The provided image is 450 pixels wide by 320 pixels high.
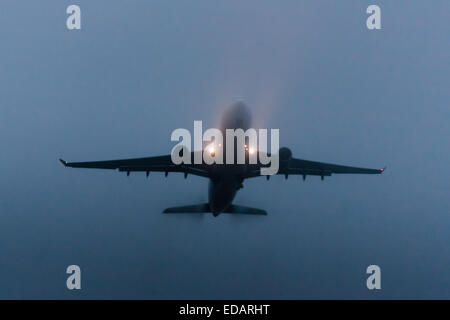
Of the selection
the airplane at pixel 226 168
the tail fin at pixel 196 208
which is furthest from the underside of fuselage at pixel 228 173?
the tail fin at pixel 196 208

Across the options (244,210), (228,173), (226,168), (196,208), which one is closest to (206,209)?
(196,208)

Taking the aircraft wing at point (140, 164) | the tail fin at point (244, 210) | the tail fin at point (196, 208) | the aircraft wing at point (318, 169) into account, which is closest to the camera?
the aircraft wing at point (140, 164)


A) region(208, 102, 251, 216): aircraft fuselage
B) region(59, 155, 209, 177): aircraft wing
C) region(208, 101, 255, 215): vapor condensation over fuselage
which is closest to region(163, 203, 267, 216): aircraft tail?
region(208, 102, 251, 216): aircraft fuselage

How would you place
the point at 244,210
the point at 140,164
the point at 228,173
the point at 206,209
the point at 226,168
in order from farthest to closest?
the point at 244,210
the point at 206,209
the point at 140,164
the point at 228,173
the point at 226,168

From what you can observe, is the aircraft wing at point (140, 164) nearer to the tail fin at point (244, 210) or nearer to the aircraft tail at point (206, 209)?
the aircraft tail at point (206, 209)

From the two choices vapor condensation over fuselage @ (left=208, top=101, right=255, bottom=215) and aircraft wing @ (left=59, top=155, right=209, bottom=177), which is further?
aircraft wing @ (left=59, top=155, right=209, bottom=177)

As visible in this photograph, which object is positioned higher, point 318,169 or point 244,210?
point 318,169

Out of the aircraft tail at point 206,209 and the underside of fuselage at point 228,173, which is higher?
the underside of fuselage at point 228,173

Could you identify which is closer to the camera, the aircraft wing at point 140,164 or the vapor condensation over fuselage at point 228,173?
the vapor condensation over fuselage at point 228,173

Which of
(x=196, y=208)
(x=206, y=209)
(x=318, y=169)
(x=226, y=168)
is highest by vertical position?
(x=226, y=168)

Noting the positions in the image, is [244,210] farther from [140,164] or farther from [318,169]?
[140,164]

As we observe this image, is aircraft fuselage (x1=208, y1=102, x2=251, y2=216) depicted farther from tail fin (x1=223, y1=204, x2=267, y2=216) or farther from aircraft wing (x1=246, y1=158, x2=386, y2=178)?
aircraft wing (x1=246, y1=158, x2=386, y2=178)

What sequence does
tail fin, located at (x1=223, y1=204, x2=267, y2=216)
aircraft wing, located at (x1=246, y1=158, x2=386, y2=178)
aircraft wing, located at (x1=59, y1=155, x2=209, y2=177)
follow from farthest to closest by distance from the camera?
tail fin, located at (x1=223, y1=204, x2=267, y2=216) → aircraft wing, located at (x1=246, y1=158, x2=386, y2=178) → aircraft wing, located at (x1=59, y1=155, x2=209, y2=177)
